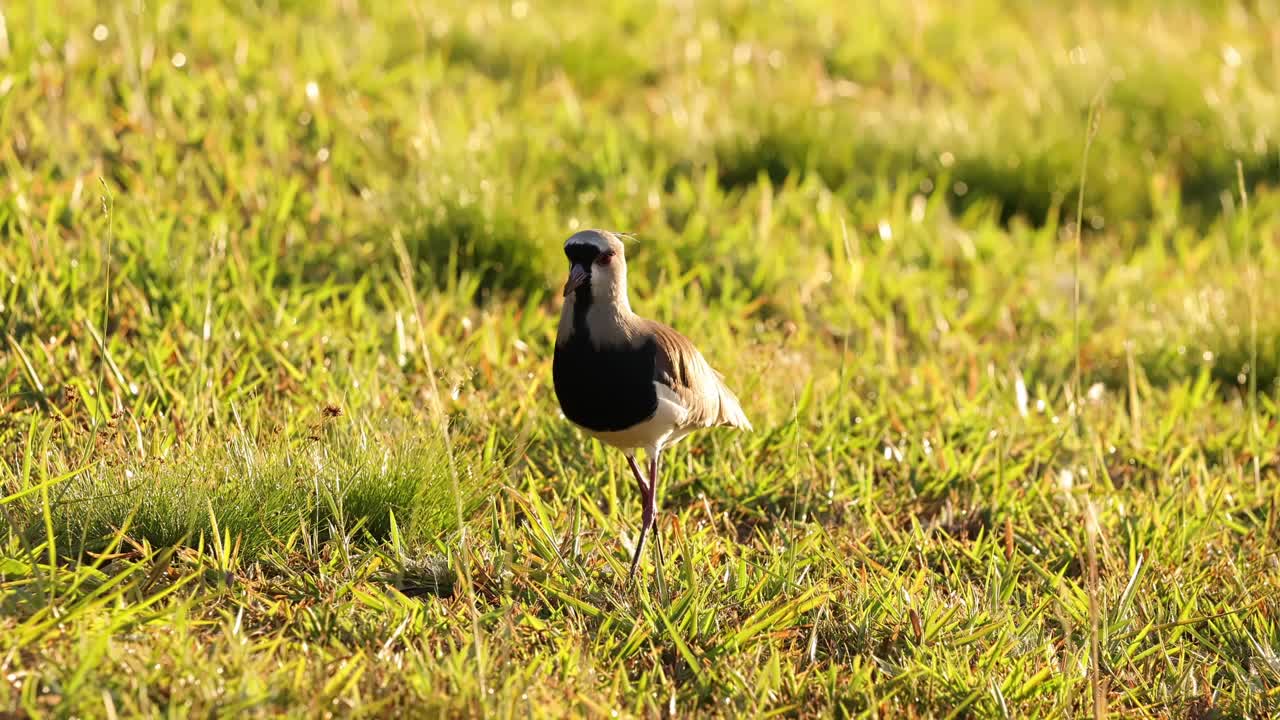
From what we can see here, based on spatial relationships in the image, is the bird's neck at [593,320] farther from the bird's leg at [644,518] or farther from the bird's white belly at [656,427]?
the bird's leg at [644,518]

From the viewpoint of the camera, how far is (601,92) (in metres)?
6.09

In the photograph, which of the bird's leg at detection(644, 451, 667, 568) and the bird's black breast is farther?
the bird's leg at detection(644, 451, 667, 568)

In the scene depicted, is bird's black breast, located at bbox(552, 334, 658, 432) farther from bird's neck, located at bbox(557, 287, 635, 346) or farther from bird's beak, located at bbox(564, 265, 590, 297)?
bird's beak, located at bbox(564, 265, 590, 297)

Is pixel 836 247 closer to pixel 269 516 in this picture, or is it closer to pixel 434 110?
pixel 434 110

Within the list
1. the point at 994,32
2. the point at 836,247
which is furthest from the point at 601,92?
the point at 994,32

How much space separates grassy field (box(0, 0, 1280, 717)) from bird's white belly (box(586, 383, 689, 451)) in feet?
1.03

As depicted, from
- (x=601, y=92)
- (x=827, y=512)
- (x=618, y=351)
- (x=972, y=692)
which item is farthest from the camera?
(x=601, y=92)

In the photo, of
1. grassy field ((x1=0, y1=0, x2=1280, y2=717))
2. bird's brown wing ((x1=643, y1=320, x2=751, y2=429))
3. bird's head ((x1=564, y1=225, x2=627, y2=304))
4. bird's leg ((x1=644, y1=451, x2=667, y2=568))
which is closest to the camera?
grassy field ((x1=0, y1=0, x2=1280, y2=717))

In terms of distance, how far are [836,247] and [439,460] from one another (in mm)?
2204

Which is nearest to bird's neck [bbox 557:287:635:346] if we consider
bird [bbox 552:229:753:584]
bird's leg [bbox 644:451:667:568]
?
bird [bbox 552:229:753:584]

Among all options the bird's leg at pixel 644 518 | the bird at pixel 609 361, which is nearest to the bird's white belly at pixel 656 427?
the bird at pixel 609 361

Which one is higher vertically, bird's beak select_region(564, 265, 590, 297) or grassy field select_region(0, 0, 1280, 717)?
bird's beak select_region(564, 265, 590, 297)

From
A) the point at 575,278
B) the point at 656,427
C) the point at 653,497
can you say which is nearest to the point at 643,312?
the point at 653,497

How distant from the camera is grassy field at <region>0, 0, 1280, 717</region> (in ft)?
9.75
